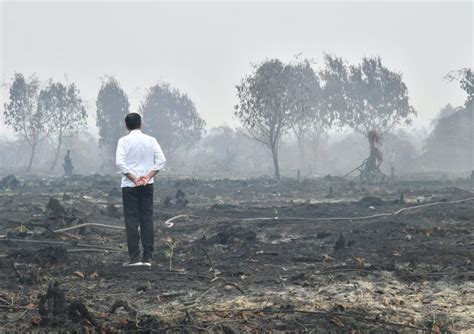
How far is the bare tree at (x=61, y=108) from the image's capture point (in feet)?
166

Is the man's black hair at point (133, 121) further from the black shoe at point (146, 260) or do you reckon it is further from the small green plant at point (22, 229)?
the small green plant at point (22, 229)

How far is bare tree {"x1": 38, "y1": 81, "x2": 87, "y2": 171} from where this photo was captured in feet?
166

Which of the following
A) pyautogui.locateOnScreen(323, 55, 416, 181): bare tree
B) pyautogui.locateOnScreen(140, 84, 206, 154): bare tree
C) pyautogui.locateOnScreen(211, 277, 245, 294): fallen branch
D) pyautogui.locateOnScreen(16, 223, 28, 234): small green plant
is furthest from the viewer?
pyautogui.locateOnScreen(140, 84, 206, 154): bare tree

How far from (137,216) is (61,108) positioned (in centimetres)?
4648

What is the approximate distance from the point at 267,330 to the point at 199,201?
1522cm

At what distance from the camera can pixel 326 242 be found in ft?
30.5

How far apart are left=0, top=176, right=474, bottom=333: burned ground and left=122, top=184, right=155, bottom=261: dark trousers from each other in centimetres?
33

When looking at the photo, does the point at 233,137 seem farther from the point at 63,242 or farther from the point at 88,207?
the point at 63,242

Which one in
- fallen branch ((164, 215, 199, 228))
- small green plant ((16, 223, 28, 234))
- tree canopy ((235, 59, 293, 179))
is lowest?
fallen branch ((164, 215, 199, 228))

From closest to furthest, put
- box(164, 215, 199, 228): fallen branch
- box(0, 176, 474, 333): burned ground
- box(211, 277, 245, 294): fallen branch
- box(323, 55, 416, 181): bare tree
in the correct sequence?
1. box(0, 176, 474, 333): burned ground
2. box(211, 277, 245, 294): fallen branch
3. box(164, 215, 199, 228): fallen branch
4. box(323, 55, 416, 181): bare tree

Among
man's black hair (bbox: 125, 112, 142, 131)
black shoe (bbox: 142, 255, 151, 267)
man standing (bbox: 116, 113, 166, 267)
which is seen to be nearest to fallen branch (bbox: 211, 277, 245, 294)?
black shoe (bbox: 142, 255, 151, 267)

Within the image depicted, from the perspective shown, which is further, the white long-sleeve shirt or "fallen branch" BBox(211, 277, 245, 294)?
the white long-sleeve shirt

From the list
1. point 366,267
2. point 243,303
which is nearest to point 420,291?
point 366,267

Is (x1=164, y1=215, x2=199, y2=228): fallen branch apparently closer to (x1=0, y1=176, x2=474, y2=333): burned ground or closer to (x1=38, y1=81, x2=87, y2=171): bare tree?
(x1=0, y1=176, x2=474, y2=333): burned ground
